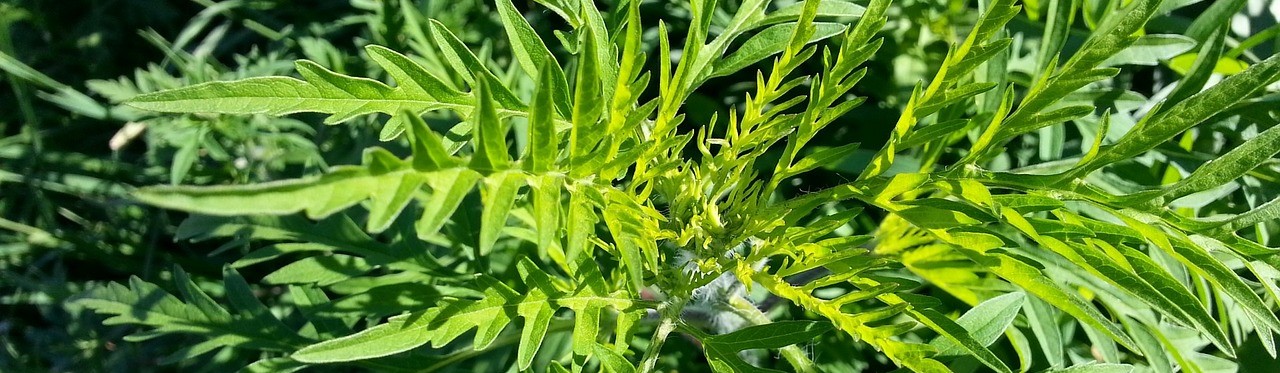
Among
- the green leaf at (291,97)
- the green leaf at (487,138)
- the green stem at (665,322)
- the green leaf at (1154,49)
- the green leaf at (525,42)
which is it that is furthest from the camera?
the green leaf at (1154,49)

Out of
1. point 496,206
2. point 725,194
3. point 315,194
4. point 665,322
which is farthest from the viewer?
point 725,194

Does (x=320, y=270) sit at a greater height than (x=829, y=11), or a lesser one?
lesser

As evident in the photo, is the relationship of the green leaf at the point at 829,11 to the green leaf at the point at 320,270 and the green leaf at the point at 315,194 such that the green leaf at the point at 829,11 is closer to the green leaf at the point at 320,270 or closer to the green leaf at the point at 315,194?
the green leaf at the point at 315,194

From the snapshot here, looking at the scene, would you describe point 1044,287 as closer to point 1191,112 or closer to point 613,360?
point 1191,112

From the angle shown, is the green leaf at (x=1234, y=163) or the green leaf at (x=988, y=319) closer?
the green leaf at (x=1234, y=163)

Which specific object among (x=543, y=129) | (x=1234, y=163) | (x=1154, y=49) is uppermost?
(x=1154, y=49)

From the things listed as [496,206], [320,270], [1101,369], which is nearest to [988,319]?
[1101,369]

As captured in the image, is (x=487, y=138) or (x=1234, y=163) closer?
(x=487, y=138)

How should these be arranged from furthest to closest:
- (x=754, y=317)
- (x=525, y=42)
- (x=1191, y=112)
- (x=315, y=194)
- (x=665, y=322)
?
1. (x=754, y=317)
2. (x=665, y=322)
3. (x=525, y=42)
4. (x=1191, y=112)
5. (x=315, y=194)

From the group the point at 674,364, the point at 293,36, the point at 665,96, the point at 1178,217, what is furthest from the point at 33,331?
the point at 1178,217

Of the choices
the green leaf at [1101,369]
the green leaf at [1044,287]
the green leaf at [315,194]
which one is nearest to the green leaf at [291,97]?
the green leaf at [315,194]

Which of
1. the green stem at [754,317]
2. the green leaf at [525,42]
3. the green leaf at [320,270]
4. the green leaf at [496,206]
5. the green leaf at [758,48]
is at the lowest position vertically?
the green leaf at [320,270]
